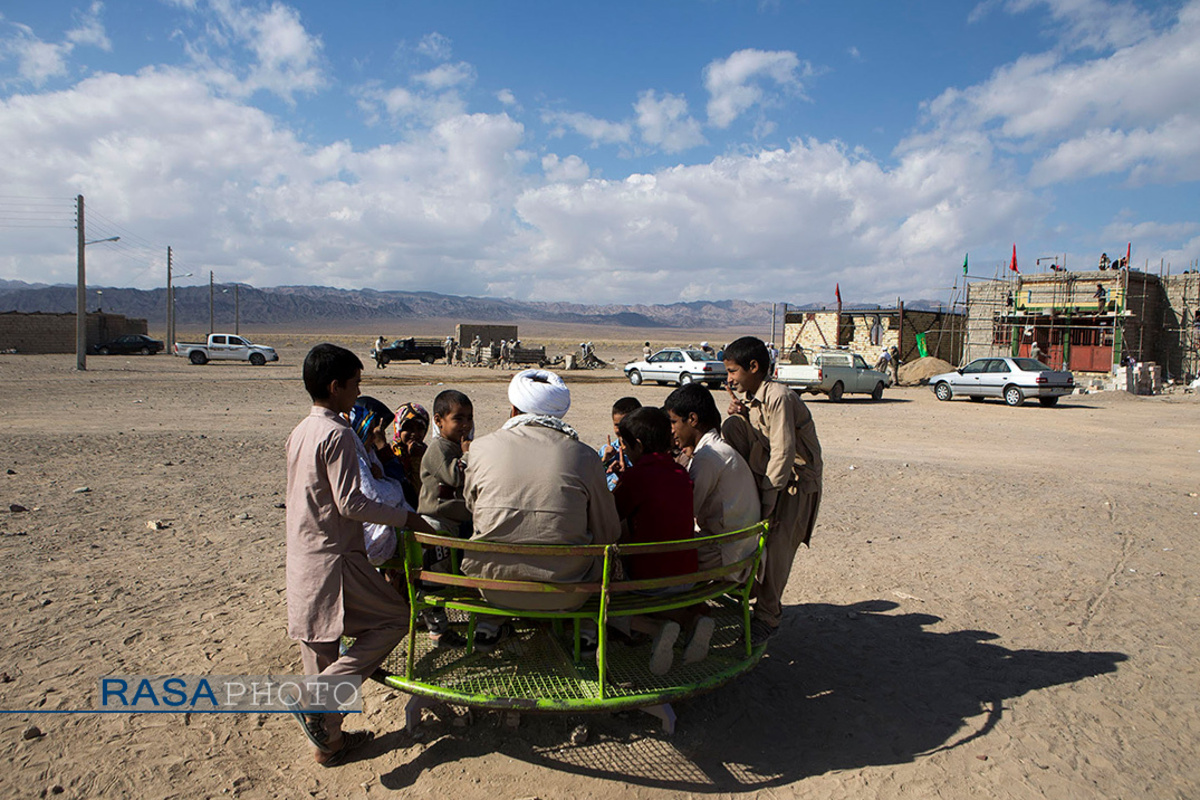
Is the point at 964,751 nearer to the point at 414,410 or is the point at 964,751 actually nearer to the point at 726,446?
the point at 726,446

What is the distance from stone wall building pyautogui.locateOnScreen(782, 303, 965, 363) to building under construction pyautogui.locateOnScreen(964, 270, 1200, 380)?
374 cm

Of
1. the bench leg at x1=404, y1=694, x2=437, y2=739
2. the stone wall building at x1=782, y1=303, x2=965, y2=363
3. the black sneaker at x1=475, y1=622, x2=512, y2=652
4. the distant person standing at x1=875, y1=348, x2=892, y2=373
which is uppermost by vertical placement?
the stone wall building at x1=782, y1=303, x2=965, y2=363

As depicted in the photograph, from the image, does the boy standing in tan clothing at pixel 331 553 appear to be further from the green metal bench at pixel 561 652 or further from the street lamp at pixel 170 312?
the street lamp at pixel 170 312

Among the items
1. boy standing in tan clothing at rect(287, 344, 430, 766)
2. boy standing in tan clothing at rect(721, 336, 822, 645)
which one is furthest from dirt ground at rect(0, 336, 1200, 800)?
boy standing in tan clothing at rect(721, 336, 822, 645)

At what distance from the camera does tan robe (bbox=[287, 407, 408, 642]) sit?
316 centimetres

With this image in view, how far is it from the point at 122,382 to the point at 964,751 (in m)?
28.0

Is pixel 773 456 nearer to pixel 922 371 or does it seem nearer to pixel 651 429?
pixel 651 429

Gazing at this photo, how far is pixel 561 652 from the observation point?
3.60 meters

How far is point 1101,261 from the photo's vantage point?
103 ft

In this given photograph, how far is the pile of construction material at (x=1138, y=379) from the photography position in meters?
26.1

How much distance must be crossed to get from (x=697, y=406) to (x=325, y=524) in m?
1.99

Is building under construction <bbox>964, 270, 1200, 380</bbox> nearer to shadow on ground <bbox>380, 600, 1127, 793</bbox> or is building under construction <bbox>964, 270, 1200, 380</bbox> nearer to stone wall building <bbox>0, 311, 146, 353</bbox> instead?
shadow on ground <bbox>380, 600, 1127, 793</bbox>

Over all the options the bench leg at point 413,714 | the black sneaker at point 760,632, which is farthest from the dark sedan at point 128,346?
the black sneaker at point 760,632

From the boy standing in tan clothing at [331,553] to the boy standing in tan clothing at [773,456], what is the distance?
194 centimetres
